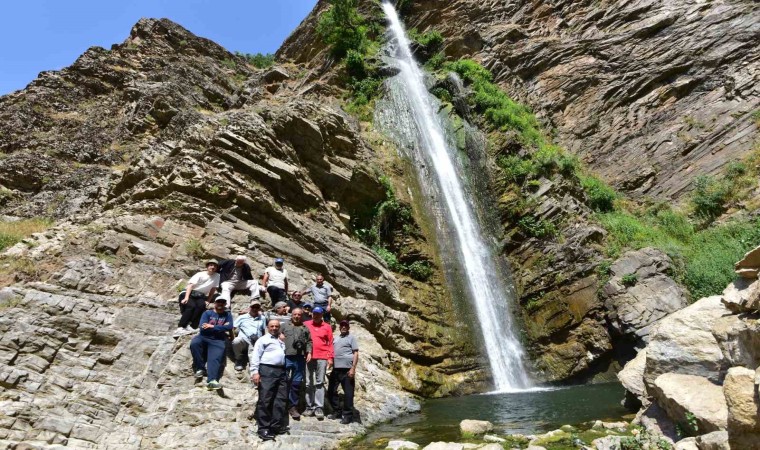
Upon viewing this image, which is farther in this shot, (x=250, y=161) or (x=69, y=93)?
(x=69, y=93)

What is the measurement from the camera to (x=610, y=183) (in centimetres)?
2231

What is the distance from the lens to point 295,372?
24.5 feet

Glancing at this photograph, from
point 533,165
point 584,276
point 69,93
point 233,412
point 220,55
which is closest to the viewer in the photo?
point 233,412

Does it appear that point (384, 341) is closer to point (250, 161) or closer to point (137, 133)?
point (250, 161)

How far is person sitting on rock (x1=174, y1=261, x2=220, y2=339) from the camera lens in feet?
27.5

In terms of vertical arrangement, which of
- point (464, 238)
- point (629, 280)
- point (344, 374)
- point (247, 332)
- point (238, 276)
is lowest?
point (344, 374)

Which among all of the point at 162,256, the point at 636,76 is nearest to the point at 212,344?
the point at 162,256

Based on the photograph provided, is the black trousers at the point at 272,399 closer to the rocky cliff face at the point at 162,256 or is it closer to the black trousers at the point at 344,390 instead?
the rocky cliff face at the point at 162,256

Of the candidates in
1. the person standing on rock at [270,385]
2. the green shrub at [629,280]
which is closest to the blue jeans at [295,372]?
the person standing on rock at [270,385]

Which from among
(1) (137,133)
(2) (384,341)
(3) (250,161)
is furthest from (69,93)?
(2) (384,341)

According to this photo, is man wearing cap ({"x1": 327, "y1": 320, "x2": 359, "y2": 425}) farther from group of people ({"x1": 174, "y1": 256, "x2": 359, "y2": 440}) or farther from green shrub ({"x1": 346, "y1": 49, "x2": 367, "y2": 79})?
green shrub ({"x1": 346, "y1": 49, "x2": 367, "y2": 79})

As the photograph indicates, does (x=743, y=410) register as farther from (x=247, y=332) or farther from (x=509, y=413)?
(x=247, y=332)

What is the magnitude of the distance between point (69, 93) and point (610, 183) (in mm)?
29602

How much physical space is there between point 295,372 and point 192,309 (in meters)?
2.49
